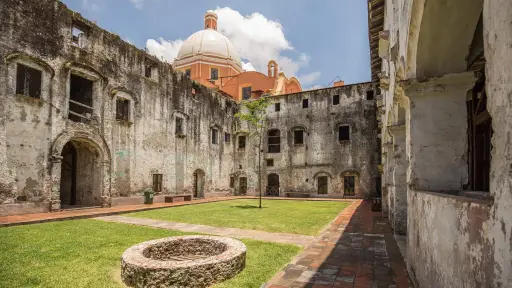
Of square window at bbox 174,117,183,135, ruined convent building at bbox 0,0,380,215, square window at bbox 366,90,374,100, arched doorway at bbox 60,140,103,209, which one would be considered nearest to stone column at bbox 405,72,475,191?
ruined convent building at bbox 0,0,380,215

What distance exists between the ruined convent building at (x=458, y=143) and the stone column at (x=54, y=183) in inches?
493

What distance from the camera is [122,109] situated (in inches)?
610

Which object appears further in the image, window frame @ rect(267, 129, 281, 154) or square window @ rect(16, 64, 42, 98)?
window frame @ rect(267, 129, 281, 154)

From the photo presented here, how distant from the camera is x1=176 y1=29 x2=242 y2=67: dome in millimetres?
31984

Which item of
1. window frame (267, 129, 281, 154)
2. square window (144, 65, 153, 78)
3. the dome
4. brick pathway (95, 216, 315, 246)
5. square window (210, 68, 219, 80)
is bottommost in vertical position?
brick pathway (95, 216, 315, 246)

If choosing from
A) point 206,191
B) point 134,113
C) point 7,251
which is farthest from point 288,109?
point 7,251

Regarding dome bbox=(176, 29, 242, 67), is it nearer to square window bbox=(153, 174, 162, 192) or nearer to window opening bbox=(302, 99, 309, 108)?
window opening bbox=(302, 99, 309, 108)

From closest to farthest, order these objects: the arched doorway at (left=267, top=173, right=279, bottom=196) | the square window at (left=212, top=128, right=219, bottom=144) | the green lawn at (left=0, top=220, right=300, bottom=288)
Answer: the green lawn at (left=0, top=220, right=300, bottom=288)
the square window at (left=212, top=128, right=219, bottom=144)
the arched doorway at (left=267, top=173, right=279, bottom=196)

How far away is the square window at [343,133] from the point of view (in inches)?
884

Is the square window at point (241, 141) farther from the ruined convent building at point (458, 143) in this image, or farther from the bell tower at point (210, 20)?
the ruined convent building at point (458, 143)

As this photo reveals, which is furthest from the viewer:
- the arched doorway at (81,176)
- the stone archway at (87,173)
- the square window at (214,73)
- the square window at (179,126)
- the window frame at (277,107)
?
the square window at (214,73)

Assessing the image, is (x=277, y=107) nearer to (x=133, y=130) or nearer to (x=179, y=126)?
(x=179, y=126)

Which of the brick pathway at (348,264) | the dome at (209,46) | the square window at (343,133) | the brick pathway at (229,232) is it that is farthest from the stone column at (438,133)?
the dome at (209,46)

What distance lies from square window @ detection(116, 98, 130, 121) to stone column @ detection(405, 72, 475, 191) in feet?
47.3
